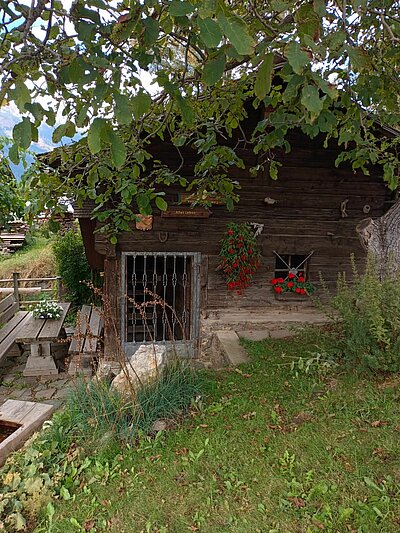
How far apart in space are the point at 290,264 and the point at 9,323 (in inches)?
245

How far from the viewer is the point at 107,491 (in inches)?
110

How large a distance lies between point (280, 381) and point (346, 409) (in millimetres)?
852

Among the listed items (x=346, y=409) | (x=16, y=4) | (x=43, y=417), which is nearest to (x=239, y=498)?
(x=346, y=409)

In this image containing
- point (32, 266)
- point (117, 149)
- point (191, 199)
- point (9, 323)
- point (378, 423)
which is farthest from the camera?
point (32, 266)

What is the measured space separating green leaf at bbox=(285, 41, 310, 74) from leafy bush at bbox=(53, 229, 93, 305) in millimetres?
10140

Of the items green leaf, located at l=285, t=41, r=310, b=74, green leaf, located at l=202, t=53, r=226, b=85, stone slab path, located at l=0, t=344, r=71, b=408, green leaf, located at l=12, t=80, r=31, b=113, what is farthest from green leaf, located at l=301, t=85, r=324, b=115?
stone slab path, located at l=0, t=344, r=71, b=408

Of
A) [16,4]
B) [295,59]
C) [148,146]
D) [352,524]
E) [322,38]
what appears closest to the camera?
[295,59]

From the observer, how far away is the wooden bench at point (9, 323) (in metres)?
7.00

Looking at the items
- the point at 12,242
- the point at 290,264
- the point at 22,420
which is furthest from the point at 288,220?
the point at 12,242

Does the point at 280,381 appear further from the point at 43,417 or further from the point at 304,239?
the point at 304,239

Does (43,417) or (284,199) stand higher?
(284,199)

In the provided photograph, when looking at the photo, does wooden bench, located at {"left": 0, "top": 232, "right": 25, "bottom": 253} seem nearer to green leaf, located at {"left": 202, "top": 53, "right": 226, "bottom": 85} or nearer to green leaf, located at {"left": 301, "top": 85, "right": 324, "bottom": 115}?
green leaf, located at {"left": 202, "top": 53, "right": 226, "bottom": 85}

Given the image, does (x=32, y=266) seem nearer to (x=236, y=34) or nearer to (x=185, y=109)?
(x=185, y=109)

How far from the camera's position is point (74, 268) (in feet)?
36.4
